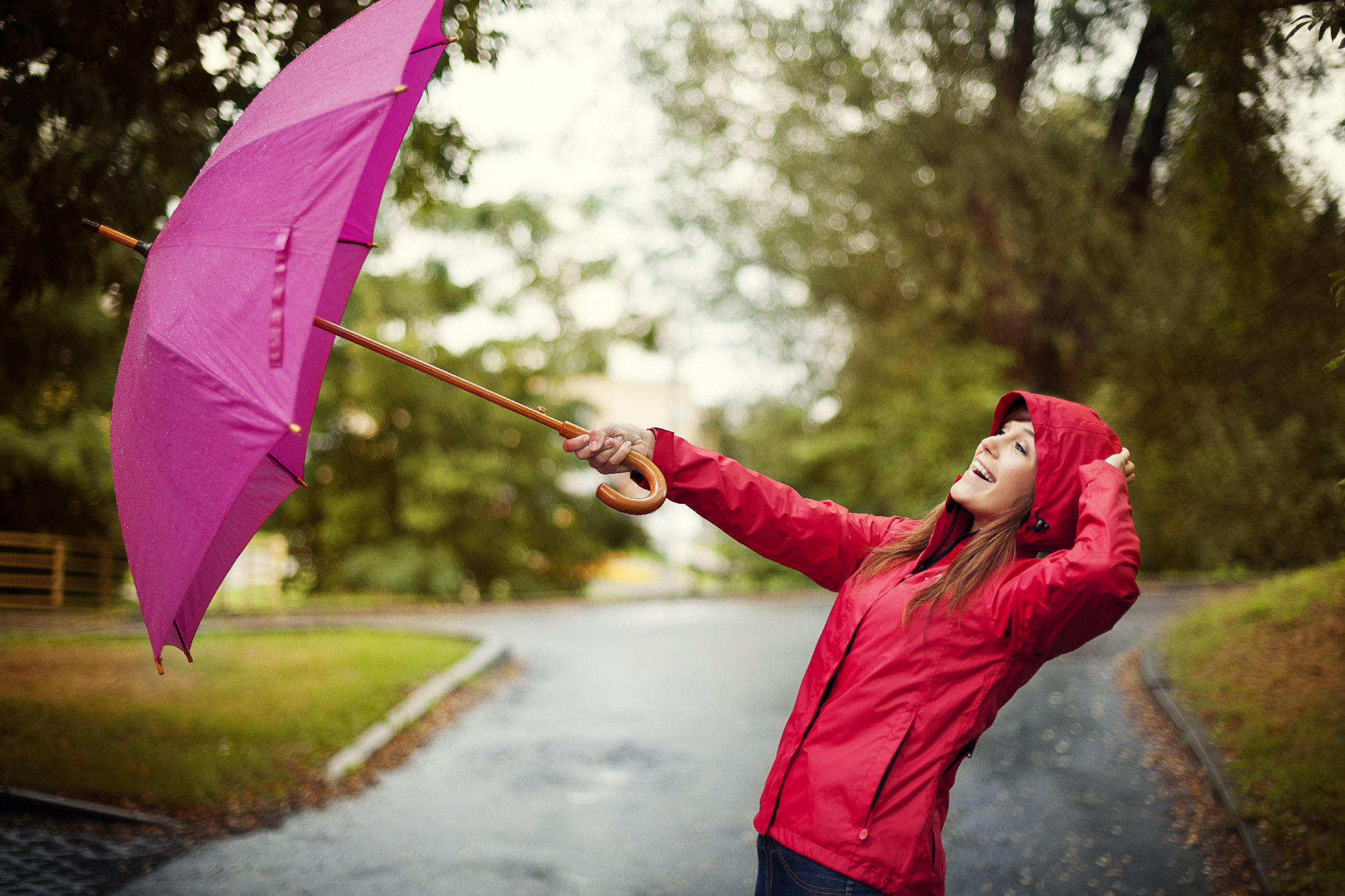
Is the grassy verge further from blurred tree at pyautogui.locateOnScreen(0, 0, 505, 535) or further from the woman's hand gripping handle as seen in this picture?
blurred tree at pyautogui.locateOnScreen(0, 0, 505, 535)

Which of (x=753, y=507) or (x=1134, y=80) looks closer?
(x=753, y=507)

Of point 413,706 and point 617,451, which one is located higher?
point 617,451

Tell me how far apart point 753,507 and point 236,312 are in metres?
1.39

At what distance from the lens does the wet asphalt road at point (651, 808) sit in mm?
5137

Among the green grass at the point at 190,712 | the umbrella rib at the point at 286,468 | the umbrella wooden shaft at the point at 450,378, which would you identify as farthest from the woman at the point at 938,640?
the green grass at the point at 190,712

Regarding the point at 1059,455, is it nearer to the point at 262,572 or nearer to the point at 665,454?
the point at 665,454

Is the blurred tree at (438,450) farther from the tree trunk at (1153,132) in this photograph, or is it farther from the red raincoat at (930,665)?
the red raincoat at (930,665)

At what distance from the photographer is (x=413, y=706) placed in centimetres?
882

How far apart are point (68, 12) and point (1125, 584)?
5.85 meters

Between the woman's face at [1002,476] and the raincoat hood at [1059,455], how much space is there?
56 mm

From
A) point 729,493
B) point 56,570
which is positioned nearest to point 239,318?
point 729,493

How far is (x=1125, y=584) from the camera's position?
2.19m

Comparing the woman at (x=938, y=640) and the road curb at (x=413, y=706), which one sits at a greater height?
the woman at (x=938, y=640)

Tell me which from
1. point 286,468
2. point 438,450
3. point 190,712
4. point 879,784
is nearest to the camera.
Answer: point 879,784
